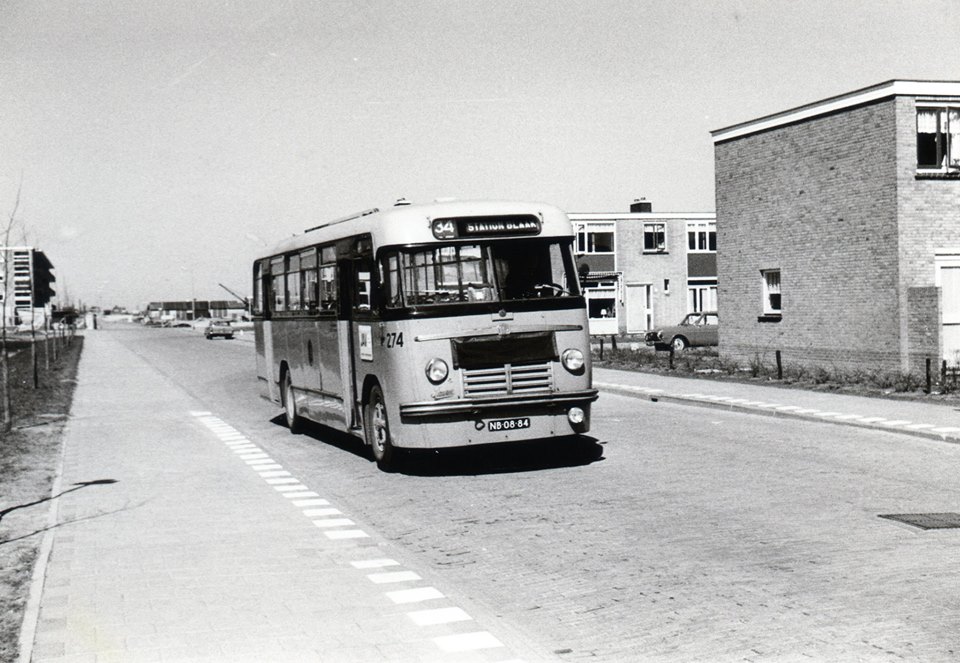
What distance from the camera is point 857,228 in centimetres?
2541

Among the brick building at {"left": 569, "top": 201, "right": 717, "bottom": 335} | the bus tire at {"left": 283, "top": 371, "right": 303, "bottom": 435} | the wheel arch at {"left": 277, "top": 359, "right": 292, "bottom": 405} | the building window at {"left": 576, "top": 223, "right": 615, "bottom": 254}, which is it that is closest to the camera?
the bus tire at {"left": 283, "top": 371, "right": 303, "bottom": 435}

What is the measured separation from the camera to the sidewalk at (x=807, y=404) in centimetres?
1598

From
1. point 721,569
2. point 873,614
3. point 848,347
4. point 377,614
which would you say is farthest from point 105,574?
point 848,347

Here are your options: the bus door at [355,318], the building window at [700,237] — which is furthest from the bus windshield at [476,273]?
the building window at [700,237]

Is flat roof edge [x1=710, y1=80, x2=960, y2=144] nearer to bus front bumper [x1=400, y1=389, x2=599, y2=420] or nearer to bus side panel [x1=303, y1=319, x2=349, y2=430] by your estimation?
bus side panel [x1=303, y1=319, x2=349, y2=430]

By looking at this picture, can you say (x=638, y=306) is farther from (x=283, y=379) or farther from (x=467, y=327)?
(x=467, y=327)

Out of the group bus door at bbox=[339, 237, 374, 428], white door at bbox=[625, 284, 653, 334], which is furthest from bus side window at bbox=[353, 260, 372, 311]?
white door at bbox=[625, 284, 653, 334]

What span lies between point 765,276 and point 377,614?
24.4m

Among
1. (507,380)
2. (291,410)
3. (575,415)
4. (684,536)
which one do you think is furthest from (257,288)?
(684,536)

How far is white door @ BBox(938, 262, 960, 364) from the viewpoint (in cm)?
2428

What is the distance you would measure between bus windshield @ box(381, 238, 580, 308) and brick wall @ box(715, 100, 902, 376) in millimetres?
14098

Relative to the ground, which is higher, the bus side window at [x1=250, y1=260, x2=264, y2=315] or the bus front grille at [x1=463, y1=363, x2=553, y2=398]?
the bus side window at [x1=250, y1=260, x2=264, y2=315]

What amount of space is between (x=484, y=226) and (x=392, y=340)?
1.67 m

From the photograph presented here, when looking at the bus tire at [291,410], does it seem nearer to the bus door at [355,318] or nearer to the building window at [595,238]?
the bus door at [355,318]
